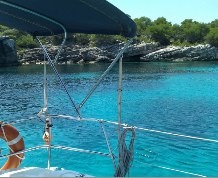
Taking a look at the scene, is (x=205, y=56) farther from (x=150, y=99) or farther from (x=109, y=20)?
(x=109, y=20)

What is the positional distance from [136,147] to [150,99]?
46.5 feet

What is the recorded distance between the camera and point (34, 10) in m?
5.53

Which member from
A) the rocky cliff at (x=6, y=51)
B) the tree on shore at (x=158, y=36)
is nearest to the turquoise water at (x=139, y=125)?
the rocky cliff at (x=6, y=51)

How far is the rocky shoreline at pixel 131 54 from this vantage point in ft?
291

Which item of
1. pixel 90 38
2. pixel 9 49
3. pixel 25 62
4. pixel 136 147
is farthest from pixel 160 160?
pixel 90 38

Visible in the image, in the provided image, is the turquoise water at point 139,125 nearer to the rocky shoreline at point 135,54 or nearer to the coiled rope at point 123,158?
the coiled rope at point 123,158

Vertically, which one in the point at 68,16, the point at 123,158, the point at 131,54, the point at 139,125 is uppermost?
the point at 131,54

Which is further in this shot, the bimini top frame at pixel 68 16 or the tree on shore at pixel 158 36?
the tree on shore at pixel 158 36

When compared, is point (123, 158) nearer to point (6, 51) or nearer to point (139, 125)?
point (139, 125)

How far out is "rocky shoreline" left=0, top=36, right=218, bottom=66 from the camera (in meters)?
88.8

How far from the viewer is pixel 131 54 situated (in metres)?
91.8

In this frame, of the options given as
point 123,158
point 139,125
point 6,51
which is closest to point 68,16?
point 123,158

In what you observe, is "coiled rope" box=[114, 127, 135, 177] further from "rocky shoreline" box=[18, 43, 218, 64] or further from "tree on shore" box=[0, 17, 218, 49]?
"tree on shore" box=[0, 17, 218, 49]

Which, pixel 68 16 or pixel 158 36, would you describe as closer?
pixel 68 16
